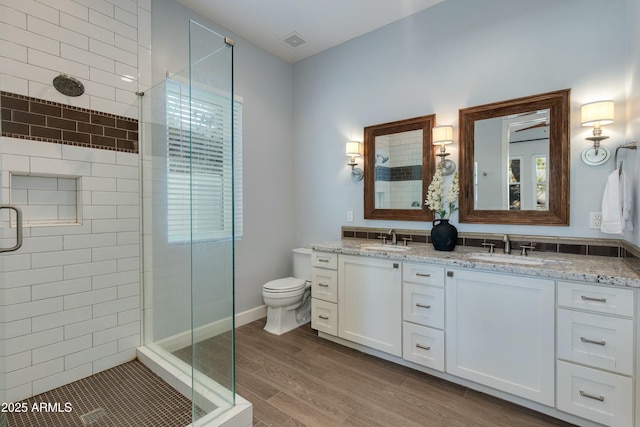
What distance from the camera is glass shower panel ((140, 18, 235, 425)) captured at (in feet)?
→ 5.30

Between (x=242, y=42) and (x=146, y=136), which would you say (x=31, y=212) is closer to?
(x=146, y=136)

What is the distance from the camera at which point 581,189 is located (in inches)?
79.3

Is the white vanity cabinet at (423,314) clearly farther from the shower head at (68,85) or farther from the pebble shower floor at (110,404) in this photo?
the shower head at (68,85)

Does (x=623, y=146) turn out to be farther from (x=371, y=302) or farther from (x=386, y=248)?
(x=371, y=302)

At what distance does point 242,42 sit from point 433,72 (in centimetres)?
196

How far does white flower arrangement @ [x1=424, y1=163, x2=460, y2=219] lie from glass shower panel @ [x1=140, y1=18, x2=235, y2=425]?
5.32ft

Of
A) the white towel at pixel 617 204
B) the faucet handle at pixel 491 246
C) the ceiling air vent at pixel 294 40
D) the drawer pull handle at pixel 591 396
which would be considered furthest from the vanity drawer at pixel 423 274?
the ceiling air vent at pixel 294 40

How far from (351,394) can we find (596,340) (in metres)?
1.40

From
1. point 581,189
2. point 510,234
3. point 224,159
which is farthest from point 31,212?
point 581,189

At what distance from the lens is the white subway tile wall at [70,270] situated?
1780mm

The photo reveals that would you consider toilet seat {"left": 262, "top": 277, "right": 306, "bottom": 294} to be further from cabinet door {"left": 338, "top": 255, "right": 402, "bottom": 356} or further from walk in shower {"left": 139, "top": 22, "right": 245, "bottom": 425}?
walk in shower {"left": 139, "top": 22, "right": 245, "bottom": 425}

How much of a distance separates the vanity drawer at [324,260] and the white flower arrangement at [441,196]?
93cm

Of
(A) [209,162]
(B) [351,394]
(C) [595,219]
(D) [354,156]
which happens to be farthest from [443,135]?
(B) [351,394]

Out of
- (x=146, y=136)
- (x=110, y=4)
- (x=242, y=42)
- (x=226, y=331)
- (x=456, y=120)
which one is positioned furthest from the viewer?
(x=242, y=42)
